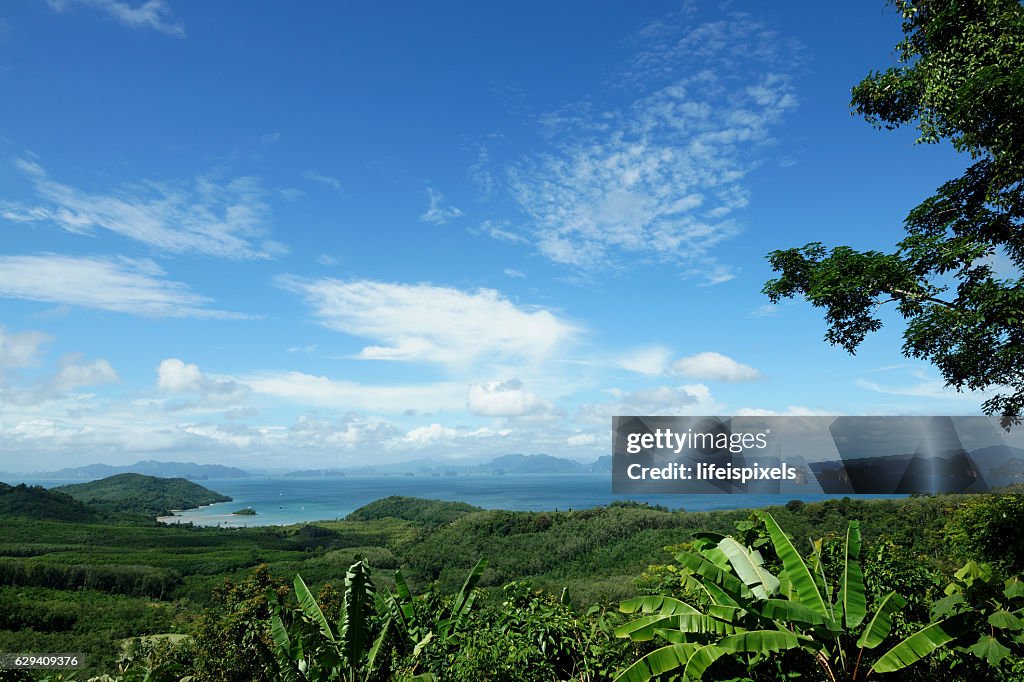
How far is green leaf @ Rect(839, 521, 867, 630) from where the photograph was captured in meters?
4.25

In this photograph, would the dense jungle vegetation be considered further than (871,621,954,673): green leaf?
Yes

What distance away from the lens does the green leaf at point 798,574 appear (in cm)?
433

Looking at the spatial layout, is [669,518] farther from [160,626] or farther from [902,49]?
[902,49]

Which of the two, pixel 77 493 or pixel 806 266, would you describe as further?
pixel 77 493

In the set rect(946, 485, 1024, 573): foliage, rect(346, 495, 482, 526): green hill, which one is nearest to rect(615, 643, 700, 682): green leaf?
rect(946, 485, 1024, 573): foliage

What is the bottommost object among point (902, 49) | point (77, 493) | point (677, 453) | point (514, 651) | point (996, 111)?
point (77, 493)

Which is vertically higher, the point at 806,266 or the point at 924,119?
the point at 924,119

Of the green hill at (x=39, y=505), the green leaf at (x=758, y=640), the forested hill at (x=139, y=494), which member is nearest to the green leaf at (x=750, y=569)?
the green leaf at (x=758, y=640)

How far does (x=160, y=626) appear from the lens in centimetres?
2183

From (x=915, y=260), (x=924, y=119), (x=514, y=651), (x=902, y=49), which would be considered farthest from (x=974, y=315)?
(x=514, y=651)

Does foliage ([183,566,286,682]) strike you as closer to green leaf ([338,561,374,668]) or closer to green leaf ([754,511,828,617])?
green leaf ([338,561,374,668])

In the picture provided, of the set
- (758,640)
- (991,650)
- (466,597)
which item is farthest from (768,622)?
(466,597)

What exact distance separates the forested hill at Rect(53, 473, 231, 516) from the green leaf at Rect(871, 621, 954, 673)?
291 ft

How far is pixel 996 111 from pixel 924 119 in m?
1.24
